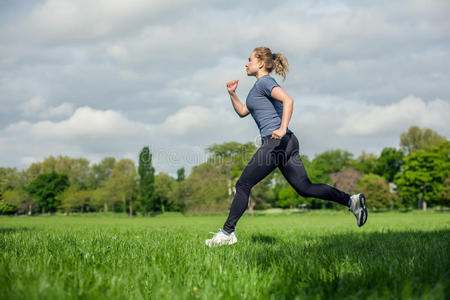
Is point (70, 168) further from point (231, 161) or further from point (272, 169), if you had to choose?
point (272, 169)

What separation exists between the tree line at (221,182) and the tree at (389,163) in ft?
0.67

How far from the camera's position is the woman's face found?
4.99 metres

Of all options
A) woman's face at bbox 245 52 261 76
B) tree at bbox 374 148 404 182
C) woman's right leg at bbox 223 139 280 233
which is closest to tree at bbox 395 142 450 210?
tree at bbox 374 148 404 182

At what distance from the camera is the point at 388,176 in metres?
79.0

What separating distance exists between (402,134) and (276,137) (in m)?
82.5

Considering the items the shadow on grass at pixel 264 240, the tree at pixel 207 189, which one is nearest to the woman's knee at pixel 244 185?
the shadow on grass at pixel 264 240

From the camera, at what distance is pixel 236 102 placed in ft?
17.9

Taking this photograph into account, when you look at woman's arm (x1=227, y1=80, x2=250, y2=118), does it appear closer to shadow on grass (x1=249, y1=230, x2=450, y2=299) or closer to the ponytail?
the ponytail

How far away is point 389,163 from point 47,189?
77.2 meters

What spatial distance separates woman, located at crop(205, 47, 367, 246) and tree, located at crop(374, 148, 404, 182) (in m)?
82.3

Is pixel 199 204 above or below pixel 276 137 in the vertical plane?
below

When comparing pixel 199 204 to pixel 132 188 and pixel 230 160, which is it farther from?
pixel 132 188

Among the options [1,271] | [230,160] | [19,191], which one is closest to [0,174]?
[1,271]

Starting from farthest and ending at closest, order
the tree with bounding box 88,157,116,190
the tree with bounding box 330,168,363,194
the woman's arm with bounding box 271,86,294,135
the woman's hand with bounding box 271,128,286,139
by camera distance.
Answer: the tree with bounding box 88,157,116,190
the tree with bounding box 330,168,363,194
the woman's arm with bounding box 271,86,294,135
the woman's hand with bounding box 271,128,286,139
